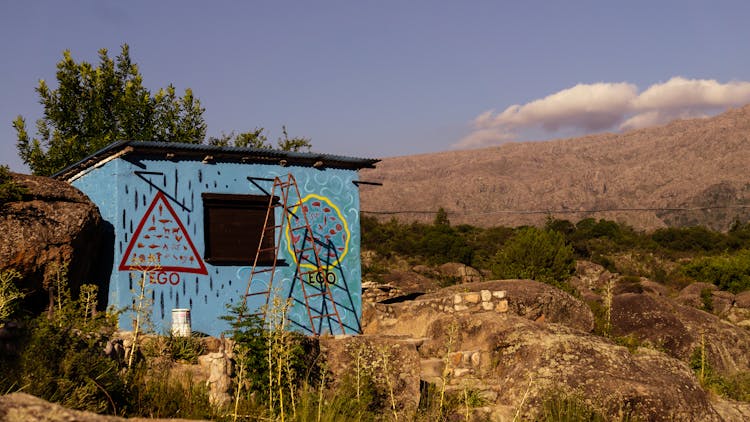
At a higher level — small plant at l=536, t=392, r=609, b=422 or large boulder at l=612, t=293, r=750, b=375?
small plant at l=536, t=392, r=609, b=422

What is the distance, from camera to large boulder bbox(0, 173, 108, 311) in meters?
10.5

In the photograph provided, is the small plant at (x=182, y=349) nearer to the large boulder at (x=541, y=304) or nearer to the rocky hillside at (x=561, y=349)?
the rocky hillside at (x=561, y=349)

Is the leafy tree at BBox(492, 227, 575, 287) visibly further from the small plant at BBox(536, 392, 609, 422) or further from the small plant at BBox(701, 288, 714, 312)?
the small plant at BBox(536, 392, 609, 422)

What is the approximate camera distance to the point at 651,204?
12188cm

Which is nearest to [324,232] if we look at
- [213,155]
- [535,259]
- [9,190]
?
[213,155]

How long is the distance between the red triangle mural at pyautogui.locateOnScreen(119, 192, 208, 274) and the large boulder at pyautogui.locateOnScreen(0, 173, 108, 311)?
0.62 meters

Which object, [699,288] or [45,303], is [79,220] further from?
[699,288]

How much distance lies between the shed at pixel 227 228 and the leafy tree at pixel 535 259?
10.2m

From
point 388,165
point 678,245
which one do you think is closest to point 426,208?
point 388,165

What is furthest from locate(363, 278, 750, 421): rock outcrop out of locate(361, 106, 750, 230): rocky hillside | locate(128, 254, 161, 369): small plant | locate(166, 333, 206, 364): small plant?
locate(361, 106, 750, 230): rocky hillside

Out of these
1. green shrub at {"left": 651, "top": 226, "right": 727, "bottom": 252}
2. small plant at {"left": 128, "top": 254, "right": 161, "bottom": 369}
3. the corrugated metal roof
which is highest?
the corrugated metal roof

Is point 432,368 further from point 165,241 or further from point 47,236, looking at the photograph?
point 47,236

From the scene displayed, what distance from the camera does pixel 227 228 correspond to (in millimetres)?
13492

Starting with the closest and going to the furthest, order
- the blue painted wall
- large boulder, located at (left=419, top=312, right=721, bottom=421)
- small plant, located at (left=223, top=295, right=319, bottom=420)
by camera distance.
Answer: small plant, located at (left=223, top=295, right=319, bottom=420) < large boulder, located at (left=419, top=312, right=721, bottom=421) < the blue painted wall
